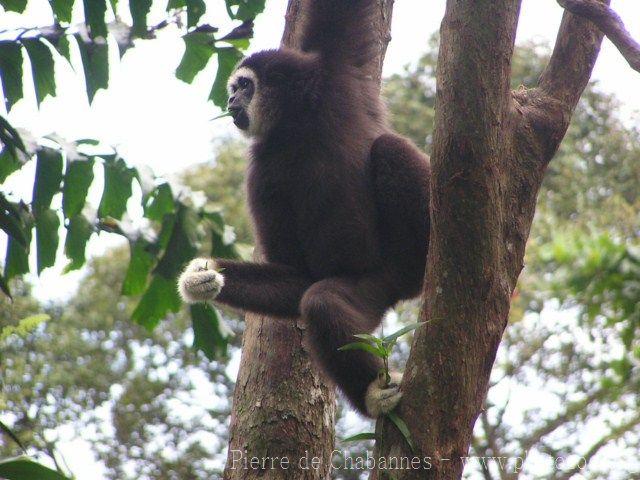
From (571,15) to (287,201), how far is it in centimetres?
226

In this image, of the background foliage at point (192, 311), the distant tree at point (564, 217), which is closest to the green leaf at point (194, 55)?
the background foliage at point (192, 311)

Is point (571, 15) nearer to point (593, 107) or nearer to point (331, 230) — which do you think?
point (331, 230)

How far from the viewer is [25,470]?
206cm

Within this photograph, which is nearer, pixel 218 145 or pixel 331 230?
pixel 331 230

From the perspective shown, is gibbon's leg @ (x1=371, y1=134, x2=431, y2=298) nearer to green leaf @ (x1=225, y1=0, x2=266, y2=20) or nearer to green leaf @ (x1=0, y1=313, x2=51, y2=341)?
green leaf @ (x1=225, y1=0, x2=266, y2=20)

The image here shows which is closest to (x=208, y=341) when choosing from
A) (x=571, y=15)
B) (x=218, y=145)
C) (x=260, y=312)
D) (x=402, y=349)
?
(x=260, y=312)

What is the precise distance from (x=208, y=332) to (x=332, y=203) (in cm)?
151

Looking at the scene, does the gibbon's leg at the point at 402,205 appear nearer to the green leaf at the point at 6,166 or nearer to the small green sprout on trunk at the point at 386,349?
the small green sprout on trunk at the point at 386,349

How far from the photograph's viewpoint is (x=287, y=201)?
5383 mm

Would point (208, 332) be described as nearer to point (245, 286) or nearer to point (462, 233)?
point (245, 286)

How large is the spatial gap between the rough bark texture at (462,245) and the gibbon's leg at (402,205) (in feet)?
4.64

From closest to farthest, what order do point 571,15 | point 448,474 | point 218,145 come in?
point 448,474, point 571,15, point 218,145

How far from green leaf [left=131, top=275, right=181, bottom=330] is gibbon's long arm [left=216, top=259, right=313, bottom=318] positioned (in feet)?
2.63

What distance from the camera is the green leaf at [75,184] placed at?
5.04m
